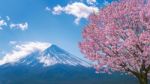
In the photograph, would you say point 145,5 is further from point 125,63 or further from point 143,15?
point 125,63

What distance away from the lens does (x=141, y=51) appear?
109 feet

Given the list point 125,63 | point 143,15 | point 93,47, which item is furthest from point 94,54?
point 143,15

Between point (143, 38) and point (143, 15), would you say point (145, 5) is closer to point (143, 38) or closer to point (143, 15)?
point (143, 15)

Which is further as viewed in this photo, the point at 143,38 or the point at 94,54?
the point at 94,54

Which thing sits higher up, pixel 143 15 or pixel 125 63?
pixel 143 15

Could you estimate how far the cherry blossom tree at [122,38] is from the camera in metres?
33.3

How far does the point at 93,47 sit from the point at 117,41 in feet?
7.74

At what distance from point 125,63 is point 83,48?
4.13 m

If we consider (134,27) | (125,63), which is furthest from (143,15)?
(125,63)

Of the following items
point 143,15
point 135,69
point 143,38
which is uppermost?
point 143,15

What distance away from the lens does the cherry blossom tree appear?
33.3 m

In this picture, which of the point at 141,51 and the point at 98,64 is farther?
the point at 98,64

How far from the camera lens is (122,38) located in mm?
34406

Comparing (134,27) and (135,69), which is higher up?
(134,27)
